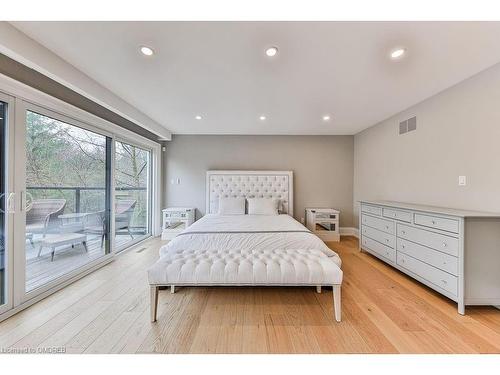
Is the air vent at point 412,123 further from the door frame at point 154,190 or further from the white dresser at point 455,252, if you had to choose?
the door frame at point 154,190

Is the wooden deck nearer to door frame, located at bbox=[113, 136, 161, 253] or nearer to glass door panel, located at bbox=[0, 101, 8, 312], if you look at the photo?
glass door panel, located at bbox=[0, 101, 8, 312]

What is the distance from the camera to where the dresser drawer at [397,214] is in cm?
247

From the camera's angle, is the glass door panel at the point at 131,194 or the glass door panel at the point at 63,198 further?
the glass door panel at the point at 131,194

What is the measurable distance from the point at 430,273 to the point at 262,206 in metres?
2.59

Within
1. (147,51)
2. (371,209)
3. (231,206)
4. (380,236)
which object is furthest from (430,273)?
(147,51)

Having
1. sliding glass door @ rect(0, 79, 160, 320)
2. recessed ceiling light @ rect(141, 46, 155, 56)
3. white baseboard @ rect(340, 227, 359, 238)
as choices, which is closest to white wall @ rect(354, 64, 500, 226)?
white baseboard @ rect(340, 227, 359, 238)

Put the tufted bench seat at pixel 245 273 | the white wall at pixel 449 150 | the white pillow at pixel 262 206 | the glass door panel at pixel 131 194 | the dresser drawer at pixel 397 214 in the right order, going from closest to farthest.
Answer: the tufted bench seat at pixel 245 273 → the white wall at pixel 449 150 → the dresser drawer at pixel 397 214 → the glass door panel at pixel 131 194 → the white pillow at pixel 262 206

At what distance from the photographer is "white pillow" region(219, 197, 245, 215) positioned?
4.03 m

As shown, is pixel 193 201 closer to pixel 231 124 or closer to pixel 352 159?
pixel 231 124

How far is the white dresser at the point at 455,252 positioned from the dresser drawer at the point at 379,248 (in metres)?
0.18

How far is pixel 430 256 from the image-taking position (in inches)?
84.4

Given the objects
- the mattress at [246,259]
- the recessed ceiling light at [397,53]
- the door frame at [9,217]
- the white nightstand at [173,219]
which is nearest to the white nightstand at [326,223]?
the mattress at [246,259]
